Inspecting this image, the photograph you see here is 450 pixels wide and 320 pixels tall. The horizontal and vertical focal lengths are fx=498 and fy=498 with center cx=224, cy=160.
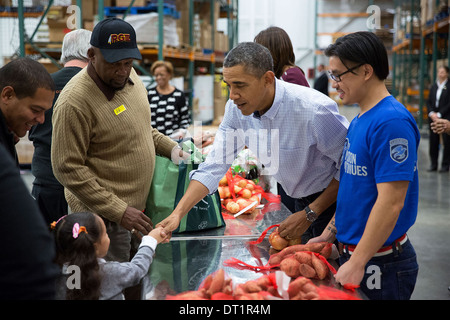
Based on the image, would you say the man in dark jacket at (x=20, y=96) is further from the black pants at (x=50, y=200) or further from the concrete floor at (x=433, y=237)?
the concrete floor at (x=433, y=237)

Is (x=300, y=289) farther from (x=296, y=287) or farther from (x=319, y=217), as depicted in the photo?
(x=319, y=217)

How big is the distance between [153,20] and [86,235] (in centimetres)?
601

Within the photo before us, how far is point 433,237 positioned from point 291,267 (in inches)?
163

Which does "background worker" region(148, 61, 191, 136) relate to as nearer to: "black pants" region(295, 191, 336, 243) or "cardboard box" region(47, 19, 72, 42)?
"cardboard box" region(47, 19, 72, 42)

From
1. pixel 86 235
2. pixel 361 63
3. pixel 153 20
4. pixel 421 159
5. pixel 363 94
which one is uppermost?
pixel 153 20

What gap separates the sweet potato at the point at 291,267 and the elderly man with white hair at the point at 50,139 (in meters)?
1.58

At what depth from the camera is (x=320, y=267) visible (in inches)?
74.3

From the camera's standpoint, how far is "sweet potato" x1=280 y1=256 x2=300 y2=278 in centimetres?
190

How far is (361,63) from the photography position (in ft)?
5.87

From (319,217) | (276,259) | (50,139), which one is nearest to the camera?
(276,259)

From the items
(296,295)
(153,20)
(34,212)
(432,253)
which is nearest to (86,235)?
(34,212)

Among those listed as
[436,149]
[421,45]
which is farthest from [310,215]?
[421,45]

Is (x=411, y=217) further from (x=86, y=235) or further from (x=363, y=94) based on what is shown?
(x=86, y=235)

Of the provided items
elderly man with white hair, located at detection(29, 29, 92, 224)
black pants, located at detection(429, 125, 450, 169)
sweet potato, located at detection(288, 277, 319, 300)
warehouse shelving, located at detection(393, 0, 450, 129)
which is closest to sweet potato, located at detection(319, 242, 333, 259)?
sweet potato, located at detection(288, 277, 319, 300)
